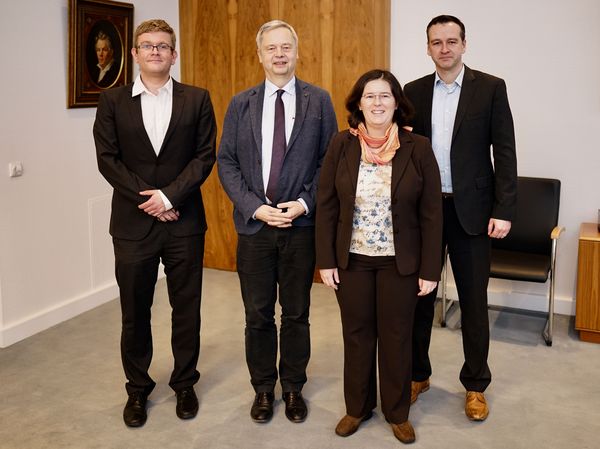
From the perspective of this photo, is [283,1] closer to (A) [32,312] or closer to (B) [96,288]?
(B) [96,288]

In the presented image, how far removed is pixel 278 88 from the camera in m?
3.07

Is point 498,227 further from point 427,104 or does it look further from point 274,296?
point 274,296

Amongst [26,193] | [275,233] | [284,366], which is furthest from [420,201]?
[26,193]

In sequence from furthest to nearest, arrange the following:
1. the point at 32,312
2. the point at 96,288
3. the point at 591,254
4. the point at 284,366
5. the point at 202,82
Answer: the point at 202,82, the point at 96,288, the point at 32,312, the point at 591,254, the point at 284,366

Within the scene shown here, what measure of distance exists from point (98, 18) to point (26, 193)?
1209 mm

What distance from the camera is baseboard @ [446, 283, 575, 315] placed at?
461 centimetres

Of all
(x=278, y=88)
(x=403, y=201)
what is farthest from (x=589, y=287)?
(x=278, y=88)

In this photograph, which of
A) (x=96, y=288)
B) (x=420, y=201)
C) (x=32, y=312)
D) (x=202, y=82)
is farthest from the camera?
Result: (x=202, y=82)

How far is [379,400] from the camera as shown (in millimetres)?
3359

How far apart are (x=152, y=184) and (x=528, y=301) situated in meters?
2.72

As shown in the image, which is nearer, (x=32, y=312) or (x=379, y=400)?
(x=379, y=400)

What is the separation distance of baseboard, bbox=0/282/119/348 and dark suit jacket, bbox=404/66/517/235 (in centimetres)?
270

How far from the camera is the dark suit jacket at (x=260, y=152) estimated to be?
3068 mm

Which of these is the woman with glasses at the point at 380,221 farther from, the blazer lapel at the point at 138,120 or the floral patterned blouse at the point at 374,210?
the blazer lapel at the point at 138,120
